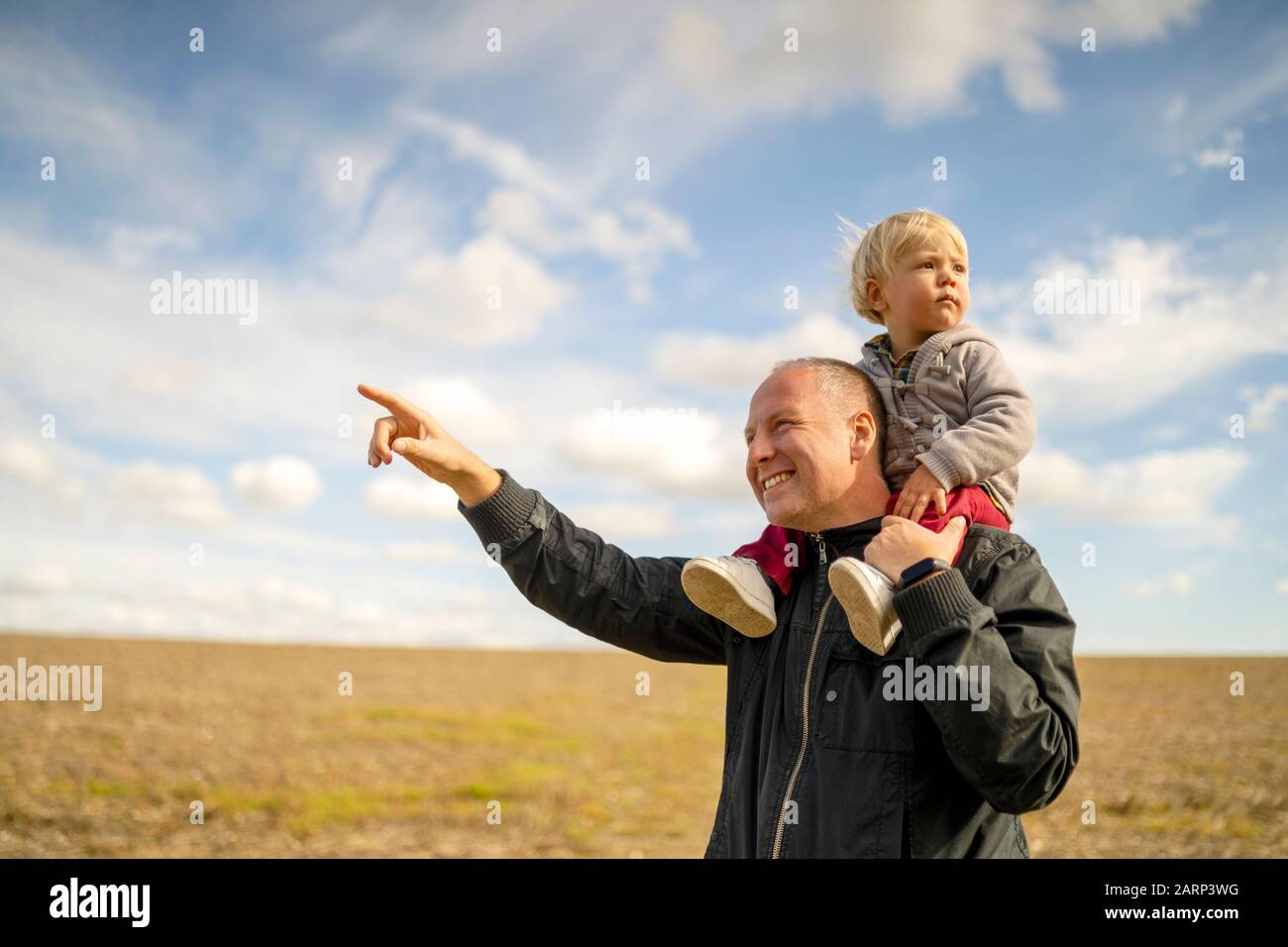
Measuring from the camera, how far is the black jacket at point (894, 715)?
2670mm

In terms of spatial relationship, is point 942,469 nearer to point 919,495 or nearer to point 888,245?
point 919,495

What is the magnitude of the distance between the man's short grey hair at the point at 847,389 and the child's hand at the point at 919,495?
0.74ft

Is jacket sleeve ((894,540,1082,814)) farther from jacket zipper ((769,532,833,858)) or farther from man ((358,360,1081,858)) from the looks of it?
jacket zipper ((769,532,833,858))

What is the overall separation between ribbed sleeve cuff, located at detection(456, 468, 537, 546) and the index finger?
436 mm

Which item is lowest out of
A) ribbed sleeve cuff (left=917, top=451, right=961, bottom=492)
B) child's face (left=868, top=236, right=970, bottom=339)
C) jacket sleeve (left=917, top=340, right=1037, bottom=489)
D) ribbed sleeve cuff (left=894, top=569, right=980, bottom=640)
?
ribbed sleeve cuff (left=894, top=569, right=980, bottom=640)

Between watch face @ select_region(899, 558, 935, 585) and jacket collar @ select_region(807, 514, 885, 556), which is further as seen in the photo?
jacket collar @ select_region(807, 514, 885, 556)

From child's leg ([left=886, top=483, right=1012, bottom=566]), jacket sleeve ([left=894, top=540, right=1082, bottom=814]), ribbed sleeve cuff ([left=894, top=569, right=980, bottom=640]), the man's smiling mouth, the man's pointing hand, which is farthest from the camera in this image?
the man's pointing hand

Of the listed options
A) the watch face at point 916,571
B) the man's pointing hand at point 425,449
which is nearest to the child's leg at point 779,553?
the watch face at point 916,571

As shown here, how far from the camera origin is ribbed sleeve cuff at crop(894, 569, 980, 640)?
2.73 m

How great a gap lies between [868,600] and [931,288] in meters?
1.54

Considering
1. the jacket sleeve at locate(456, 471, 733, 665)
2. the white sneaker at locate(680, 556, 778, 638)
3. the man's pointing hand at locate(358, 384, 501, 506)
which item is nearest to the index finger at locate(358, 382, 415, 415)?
the man's pointing hand at locate(358, 384, 501, 506)

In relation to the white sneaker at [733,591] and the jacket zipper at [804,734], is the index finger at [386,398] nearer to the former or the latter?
the white sneaker at [733,591]
